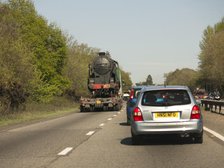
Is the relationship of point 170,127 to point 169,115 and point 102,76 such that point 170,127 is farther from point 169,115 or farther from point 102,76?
point 102,76

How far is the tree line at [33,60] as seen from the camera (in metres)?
31.1

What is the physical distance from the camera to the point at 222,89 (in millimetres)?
87125

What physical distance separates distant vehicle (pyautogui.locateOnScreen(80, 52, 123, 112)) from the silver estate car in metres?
24.1

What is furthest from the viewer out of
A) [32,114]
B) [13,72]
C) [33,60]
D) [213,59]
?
[213,59]

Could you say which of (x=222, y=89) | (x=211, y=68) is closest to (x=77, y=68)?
(x=211, y=68)

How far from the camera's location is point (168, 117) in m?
11.6

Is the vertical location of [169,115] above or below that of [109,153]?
above

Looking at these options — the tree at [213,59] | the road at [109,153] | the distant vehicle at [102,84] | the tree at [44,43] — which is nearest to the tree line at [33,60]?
the tree at [44,43]

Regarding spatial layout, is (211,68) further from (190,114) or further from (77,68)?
(190,114)

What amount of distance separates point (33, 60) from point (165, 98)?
131 ft

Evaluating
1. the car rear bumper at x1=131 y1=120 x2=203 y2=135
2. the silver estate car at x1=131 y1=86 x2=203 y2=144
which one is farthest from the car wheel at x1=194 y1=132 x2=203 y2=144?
the car rear bumper at x1=131 y1=120 x2=203 y2=135

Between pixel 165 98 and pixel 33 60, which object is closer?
pixel 165 98

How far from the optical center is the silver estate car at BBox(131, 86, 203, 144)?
11.6 metres

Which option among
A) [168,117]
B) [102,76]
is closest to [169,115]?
[168,117]
